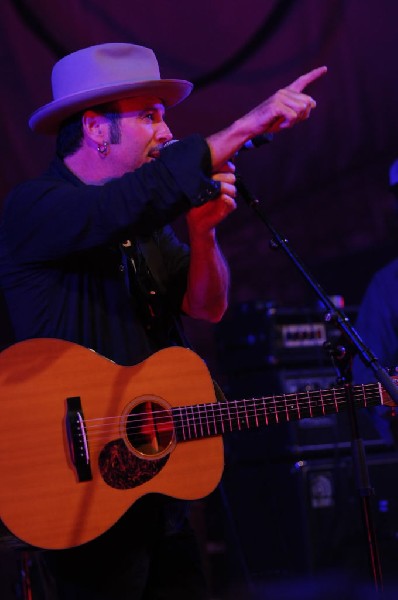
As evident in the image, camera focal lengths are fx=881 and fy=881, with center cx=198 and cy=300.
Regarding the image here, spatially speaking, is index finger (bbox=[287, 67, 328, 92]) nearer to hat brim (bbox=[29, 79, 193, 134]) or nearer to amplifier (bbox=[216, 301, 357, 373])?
hat brim (bbox=[29, 79, 193, 134])

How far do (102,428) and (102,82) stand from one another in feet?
3.82

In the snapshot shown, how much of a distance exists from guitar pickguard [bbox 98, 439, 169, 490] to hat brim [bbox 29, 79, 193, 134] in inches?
44.3

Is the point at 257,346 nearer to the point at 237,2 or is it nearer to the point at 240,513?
the point at 240,513

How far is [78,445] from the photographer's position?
8.09ft

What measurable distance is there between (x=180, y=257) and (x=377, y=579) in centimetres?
123

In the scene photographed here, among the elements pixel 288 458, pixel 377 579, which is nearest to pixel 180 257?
pixel 377 579

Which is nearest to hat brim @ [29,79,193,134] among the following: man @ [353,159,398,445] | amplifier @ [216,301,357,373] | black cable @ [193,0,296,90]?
man @ [353,159,398,445]

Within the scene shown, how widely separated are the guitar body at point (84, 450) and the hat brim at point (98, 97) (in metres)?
0.85

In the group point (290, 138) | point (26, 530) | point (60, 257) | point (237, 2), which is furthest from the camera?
point (290, 138)

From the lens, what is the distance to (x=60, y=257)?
254 centimetres

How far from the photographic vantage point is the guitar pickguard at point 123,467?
8.19ft

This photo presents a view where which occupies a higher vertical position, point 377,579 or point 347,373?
point 347,373

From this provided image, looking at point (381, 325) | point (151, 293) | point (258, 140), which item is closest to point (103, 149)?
point (151, 293)

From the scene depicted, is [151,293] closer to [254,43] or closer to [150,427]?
[150,427]
